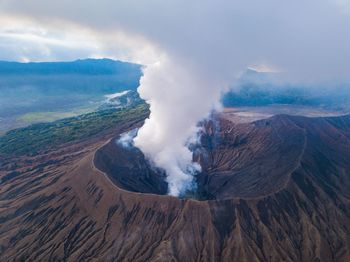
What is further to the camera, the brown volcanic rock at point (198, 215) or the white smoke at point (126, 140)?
the white smoke at point (126, 140)

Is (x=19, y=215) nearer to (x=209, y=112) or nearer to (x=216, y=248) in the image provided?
(x=216, y=248)

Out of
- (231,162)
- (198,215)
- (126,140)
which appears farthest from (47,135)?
(198,215)

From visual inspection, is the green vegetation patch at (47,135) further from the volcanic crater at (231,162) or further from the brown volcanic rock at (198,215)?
the volcanic crater at (231,162)

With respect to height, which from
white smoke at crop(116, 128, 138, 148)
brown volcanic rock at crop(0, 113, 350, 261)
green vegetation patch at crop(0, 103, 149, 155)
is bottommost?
green vegetation patch at crop(0, 103, 149, 155)

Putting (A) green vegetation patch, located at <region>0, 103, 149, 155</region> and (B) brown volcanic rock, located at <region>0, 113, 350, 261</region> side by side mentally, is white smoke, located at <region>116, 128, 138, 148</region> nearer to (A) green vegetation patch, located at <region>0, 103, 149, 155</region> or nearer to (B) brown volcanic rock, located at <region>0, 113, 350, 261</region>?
(B) brown volcanic rock, located at <region>0, 113, 350, 261</region>

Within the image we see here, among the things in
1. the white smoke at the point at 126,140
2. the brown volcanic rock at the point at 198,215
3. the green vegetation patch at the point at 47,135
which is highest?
the white smoke at the point at 126,140

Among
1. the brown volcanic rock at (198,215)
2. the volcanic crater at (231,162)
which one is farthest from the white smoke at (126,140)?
the brown volcanic rock at (198,215)

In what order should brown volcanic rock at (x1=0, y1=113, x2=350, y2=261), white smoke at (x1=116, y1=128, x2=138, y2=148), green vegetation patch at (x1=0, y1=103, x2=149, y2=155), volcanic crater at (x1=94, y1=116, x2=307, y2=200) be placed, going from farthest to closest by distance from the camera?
green vegetation patch at (x1=0, y1=103, x2=149, y2=155) < white smoke at (x1=116, y1=128, x2=138, y2=148) < volcanic crater at (x1=94, y1=116, x2=307, y2=200) < brown volcanic rock at (x1=0, y1=113, x2=350, y2=261)

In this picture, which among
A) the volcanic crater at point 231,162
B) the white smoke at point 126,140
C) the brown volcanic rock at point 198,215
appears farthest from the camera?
the white smoke at point 126,140

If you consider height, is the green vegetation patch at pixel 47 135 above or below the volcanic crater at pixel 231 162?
below

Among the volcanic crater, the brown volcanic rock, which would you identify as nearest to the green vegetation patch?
the brown volcanic rock

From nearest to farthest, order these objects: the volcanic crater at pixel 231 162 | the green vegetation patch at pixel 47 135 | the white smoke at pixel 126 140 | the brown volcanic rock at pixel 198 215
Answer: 1. the brown volcanic rock at pixel 198 215
2. the volcanic crater at pixel 231 162
3. the white smoke at pixel 126 140
4. the green vegetation patch at pixel 47 135
